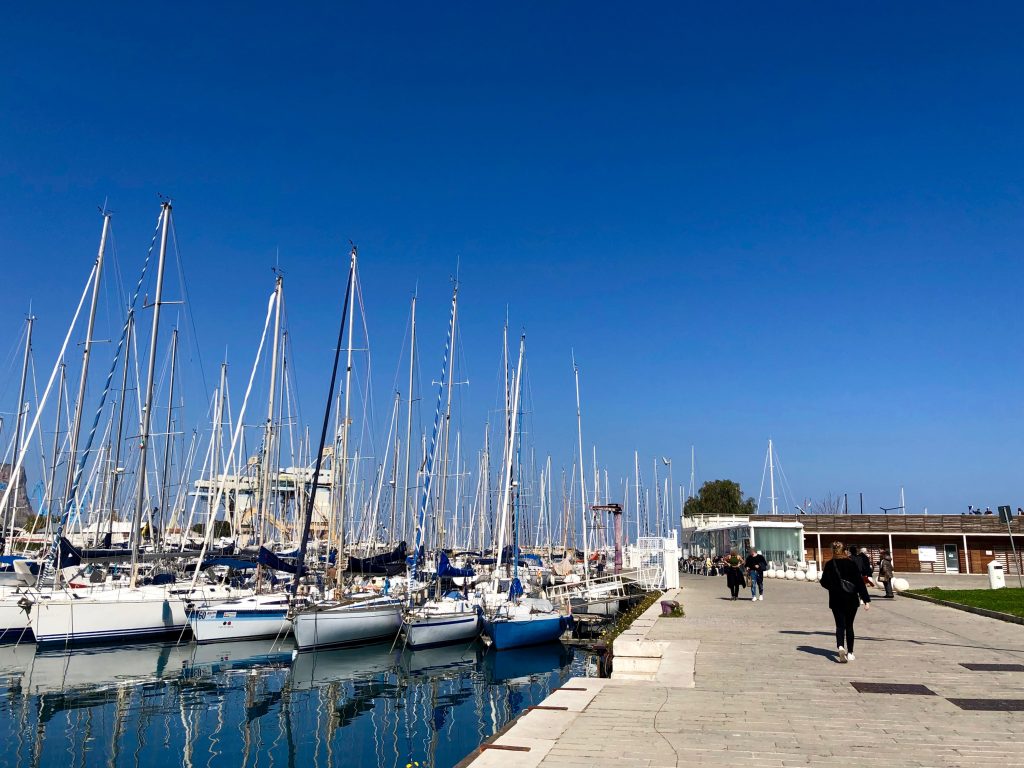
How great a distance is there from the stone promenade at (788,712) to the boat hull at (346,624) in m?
14.7

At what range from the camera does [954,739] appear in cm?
802

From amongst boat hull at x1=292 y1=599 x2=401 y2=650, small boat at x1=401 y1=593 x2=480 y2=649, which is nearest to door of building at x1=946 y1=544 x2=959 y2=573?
small boat at x1=401 y1=593 x2=480 y2=649

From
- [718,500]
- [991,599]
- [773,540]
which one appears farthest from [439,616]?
[718,500]

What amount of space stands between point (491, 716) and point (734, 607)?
10185 millimetres

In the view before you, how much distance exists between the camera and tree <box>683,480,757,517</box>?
333 feet

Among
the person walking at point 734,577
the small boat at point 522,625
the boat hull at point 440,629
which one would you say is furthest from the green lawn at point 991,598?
the boat hull at point 440,629

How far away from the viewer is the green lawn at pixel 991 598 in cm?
2159

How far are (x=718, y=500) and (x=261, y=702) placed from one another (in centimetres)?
8959

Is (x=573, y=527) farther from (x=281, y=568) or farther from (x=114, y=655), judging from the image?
(x=114, y=655)

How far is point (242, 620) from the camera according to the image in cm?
2945

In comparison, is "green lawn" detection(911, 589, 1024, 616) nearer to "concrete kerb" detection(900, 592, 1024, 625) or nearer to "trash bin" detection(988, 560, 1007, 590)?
"concrete kerb" detection(900, 592, 1024, 625)

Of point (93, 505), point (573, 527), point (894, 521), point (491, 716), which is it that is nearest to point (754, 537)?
point (894, 521)

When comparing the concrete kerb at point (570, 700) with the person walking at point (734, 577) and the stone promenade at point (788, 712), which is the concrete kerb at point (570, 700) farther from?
the person walking at point (734, 577)

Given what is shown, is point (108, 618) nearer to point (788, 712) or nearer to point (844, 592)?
point (844, 592)
